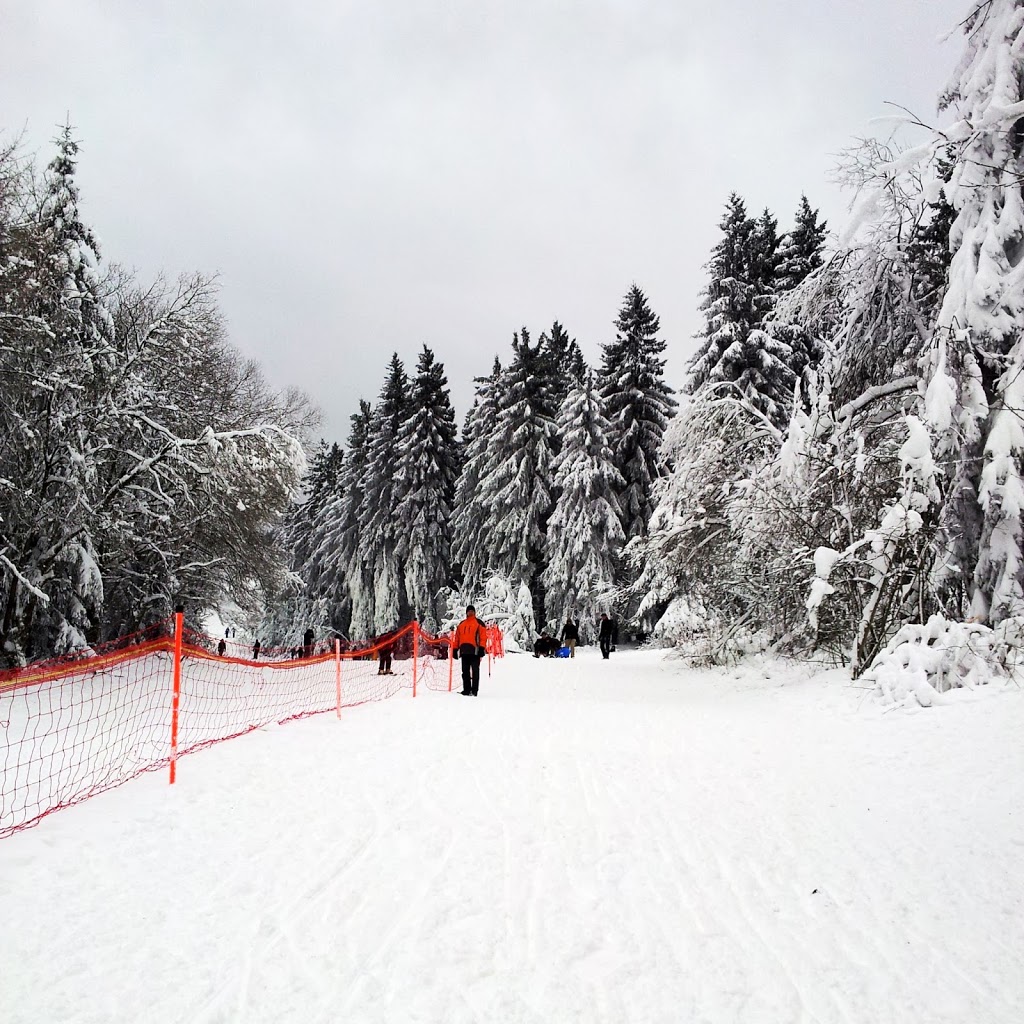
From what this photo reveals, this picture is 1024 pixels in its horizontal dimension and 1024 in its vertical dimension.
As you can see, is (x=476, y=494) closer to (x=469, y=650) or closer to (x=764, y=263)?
(x=764, y=263)

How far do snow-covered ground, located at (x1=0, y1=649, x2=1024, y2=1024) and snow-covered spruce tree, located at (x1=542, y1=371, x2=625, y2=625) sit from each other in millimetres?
19201

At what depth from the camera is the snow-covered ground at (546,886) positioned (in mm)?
2754

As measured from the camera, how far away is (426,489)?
33.0 metres

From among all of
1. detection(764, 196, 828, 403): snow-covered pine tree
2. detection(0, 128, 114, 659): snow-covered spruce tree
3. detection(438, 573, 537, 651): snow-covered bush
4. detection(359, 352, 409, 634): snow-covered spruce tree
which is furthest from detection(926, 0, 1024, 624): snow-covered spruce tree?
detection(359, 352, 409, 634): snow-covered spruce tree

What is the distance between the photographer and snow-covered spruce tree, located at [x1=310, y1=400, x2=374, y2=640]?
33.0m

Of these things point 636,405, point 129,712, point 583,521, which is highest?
point 636,405

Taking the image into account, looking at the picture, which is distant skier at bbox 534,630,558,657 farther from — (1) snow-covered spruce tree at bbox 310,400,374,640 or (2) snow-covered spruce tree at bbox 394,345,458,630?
(1) snow-covered spruce tree at bbox 310,400,374,640

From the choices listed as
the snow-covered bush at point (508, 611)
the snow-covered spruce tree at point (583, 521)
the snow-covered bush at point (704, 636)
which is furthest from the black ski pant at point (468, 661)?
the snow-covered bush at point (508, 611)

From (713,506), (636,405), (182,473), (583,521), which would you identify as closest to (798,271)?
(636,405)

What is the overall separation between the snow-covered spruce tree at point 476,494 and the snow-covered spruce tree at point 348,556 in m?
5.01

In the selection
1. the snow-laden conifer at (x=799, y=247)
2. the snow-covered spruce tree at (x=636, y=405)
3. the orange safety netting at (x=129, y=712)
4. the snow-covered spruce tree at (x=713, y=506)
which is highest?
the snow-laden conifer at (x=799, y=247)

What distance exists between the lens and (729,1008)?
2695 mm

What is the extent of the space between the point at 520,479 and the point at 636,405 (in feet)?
19.7

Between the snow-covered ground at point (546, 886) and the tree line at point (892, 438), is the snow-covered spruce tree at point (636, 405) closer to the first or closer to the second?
the tree line at point (892, 438)
